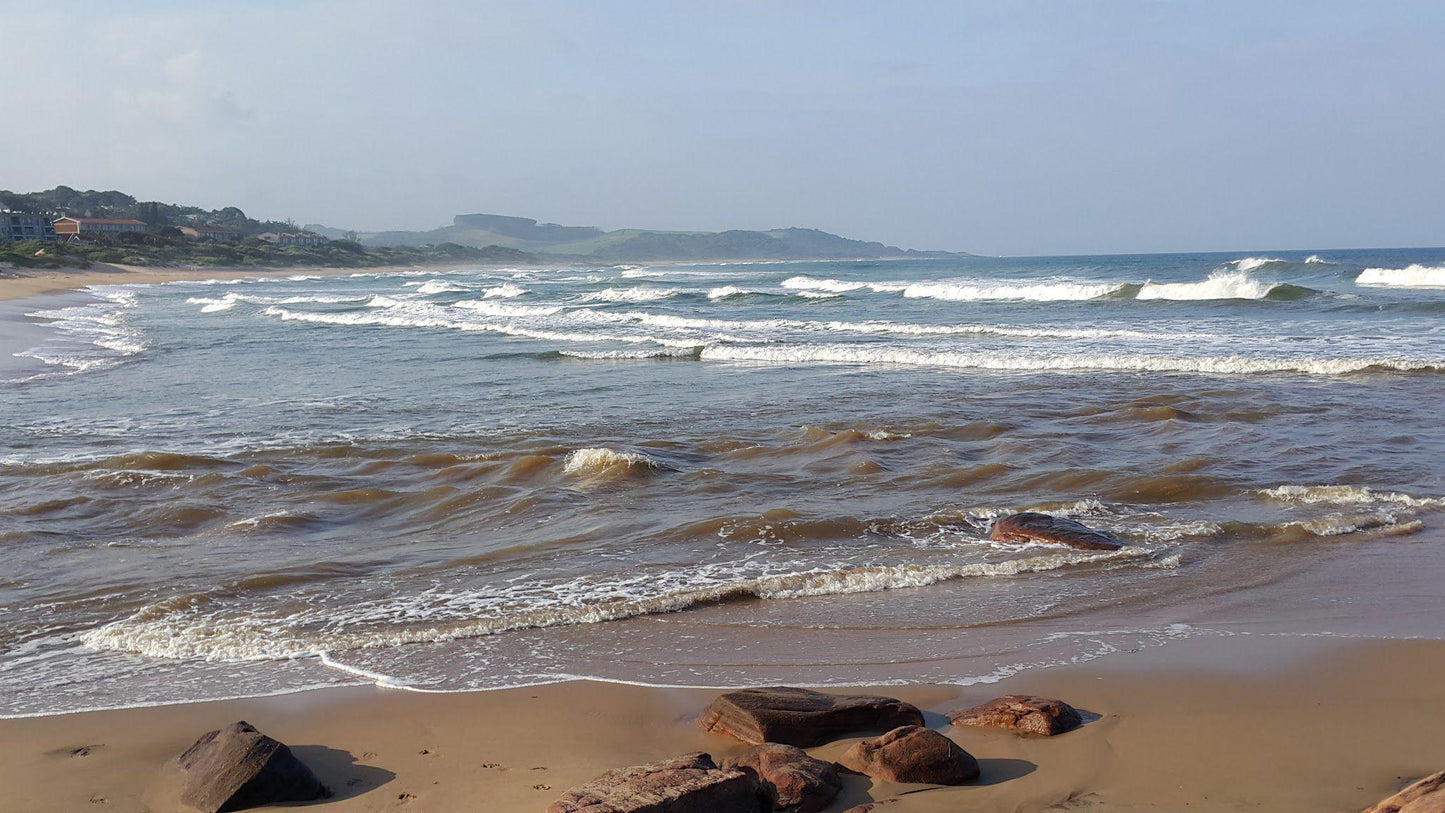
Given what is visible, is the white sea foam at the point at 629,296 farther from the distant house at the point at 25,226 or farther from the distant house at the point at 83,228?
the distant house at the point at 25,226

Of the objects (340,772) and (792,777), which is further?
(340,772)

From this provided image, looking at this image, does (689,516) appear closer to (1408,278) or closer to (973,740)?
(973,740)

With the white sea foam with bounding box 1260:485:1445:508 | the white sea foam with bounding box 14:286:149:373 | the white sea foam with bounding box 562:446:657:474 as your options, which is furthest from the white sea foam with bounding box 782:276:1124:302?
the white sea foam with bounding box 562:446:657:474

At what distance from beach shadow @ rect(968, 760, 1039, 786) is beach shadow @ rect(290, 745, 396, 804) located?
2.13 meters

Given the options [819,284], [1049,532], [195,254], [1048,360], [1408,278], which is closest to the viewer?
[1049,532]

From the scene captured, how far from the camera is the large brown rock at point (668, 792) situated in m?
3.08

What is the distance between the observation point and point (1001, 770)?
3.71m

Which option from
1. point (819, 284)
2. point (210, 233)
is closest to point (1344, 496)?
point (819, 284)

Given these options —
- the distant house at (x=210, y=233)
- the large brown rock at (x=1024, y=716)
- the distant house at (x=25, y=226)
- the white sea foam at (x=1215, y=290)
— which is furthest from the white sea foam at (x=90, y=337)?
the distant house at (x=210, y=233)

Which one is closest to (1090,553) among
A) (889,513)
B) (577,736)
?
(889,513)

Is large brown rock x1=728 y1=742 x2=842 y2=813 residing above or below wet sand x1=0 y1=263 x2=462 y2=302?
below

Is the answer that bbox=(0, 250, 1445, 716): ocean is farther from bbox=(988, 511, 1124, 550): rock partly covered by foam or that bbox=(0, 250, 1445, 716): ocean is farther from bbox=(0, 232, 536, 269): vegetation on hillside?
bbox=(0, 232, 536, 269): vegetation on hillside

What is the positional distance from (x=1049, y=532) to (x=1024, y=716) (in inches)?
120

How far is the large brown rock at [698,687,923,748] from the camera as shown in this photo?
3.94 meters
